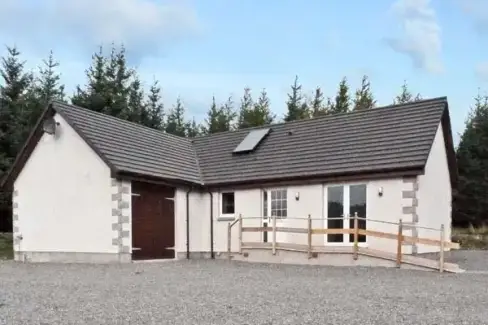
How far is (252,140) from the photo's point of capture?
67.4ft

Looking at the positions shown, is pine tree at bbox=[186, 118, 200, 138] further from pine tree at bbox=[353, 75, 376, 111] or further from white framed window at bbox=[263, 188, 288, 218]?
white framed window at bbox=[263, 188, 288, 218]

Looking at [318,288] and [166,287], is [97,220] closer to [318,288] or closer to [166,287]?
[166,287]

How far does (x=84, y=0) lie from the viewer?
1488cm

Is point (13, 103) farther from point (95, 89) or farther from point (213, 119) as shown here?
point (213, 119)

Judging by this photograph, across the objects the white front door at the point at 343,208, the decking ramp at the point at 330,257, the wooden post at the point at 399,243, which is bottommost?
the decking ramp at the point at 330,257

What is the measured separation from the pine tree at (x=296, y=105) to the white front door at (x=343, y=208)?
25711 millimetres

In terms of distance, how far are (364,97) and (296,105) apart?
533 centimetres

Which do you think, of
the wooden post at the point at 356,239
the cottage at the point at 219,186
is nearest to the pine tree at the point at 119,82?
the cottage at the point at 219,186

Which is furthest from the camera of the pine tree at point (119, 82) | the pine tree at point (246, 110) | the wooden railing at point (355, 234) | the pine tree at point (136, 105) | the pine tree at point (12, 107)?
the pine tree at point (246, 110)

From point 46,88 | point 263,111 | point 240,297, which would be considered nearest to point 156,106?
point 46,88

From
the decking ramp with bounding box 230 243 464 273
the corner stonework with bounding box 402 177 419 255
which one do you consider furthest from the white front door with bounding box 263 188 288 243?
the corner stonework with bounding box 402 177 419 255

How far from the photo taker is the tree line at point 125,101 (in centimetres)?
3069

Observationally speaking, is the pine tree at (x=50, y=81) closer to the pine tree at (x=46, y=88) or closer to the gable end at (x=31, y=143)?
the pine tree at (x=46, y=88)

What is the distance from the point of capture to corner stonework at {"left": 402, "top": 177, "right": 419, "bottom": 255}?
15.4 m
